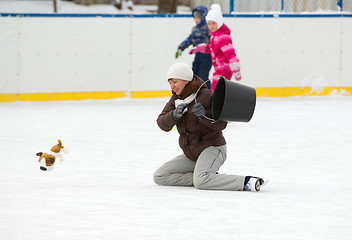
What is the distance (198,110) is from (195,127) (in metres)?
0.23

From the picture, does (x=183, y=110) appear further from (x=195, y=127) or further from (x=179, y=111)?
(x=195, y=127)

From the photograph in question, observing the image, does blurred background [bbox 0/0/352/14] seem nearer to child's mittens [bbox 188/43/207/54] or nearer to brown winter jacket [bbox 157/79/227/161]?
child's mittens [bbox 188/43/207/54]

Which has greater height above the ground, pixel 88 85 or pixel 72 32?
pixel 72 32

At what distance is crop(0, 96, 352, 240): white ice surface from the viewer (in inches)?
163

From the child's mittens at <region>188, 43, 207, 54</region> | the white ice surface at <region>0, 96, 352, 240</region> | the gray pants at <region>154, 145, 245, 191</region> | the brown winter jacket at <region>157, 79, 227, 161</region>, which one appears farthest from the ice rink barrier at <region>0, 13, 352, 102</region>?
the brown winter jacket at <region>157, 79, 227, 161</region>

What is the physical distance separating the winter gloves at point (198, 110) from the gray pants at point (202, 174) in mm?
347

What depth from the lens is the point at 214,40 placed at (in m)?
8.98

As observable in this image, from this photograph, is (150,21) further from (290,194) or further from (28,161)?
(290,194)

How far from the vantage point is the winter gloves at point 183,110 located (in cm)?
513

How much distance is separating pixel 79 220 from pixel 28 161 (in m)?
2.59

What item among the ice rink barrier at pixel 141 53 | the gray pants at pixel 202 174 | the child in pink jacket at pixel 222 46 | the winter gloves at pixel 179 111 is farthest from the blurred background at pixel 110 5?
the winter gloves at pixel 179 111

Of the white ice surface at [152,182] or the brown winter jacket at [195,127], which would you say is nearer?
the white ice surface at [152,182]

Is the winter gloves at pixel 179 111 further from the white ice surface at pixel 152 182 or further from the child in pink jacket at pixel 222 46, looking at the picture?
the child in pink jacket at pixel 222 46

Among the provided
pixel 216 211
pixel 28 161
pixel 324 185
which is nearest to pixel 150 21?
pixel 28 161
